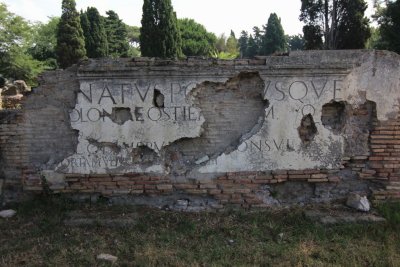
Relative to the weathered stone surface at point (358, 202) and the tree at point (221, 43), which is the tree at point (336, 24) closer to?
the weathered stone surface at point (358, 202)

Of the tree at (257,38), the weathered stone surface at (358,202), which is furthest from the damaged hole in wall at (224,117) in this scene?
the tree at (257,38)

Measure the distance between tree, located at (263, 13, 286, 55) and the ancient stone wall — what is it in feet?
107

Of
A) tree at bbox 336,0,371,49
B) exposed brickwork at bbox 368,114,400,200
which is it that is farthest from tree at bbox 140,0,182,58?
exposed brickwork at bbox 368,114,400,200

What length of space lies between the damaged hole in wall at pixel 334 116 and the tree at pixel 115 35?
28.8 m

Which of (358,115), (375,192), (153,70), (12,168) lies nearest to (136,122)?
(153,70)

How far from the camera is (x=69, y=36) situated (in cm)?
2144

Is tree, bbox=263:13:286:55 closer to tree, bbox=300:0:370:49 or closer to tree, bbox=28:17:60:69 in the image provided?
tree, bbox=300:0:370:49

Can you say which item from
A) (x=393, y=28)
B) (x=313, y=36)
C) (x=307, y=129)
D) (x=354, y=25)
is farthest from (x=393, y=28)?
(x=307, y=129)

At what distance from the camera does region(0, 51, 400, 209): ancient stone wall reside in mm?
4680

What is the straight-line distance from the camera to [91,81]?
4.63 meters

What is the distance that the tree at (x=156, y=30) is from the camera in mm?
21969

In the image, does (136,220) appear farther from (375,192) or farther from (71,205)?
(375,192)

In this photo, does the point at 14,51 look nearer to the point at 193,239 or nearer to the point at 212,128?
the point at 212,128

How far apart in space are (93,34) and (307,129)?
22.8 meters
